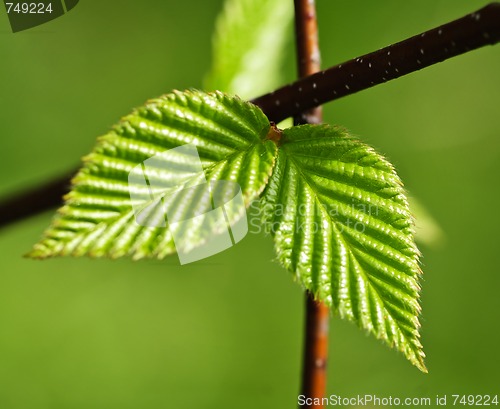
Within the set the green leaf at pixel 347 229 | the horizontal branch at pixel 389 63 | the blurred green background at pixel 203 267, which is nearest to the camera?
the horizontal branch at pixel 389 63

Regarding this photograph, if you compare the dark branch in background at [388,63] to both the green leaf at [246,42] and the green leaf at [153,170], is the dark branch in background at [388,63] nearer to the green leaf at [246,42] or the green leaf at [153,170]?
the green leaf at [153,170]

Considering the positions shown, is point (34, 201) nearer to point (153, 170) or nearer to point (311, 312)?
point (153, 170)

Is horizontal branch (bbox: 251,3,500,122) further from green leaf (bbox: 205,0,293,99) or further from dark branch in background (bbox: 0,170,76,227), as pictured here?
green leaf (bbox: 205,0,293,99)

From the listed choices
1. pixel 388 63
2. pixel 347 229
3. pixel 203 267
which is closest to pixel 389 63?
pixel 388 63

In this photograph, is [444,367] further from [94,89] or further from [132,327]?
[94,89]

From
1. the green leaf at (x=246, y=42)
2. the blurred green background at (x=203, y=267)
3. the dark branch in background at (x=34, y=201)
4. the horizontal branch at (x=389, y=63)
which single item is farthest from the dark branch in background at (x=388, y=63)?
the blurred green background at (x=203, y=267)

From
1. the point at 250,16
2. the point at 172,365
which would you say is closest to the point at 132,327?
the point at 172,365
